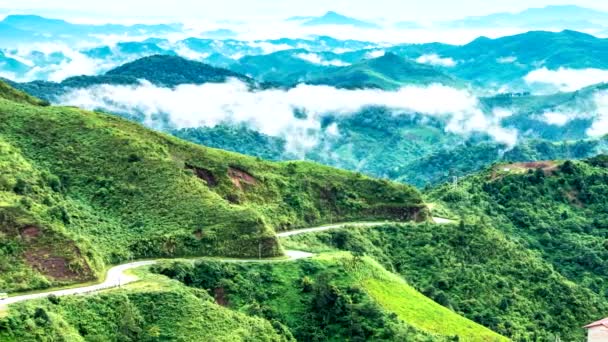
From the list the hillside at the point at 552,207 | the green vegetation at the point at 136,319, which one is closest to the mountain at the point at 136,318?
the green vegetation at the point at 136,319

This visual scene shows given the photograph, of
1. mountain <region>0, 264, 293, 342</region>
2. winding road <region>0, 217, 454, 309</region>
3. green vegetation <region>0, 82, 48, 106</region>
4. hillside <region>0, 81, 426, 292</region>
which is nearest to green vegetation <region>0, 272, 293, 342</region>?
mountain <region>0, 264, 293, 342</region>

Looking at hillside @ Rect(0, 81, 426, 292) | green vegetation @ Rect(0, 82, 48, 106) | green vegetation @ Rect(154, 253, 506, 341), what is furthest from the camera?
green vegetation @ Rect(0, 82, 48, 106)

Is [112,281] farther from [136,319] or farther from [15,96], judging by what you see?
[15,96]

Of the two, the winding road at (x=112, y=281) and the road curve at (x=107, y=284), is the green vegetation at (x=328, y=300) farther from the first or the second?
the road curve at (x=107, y=284)

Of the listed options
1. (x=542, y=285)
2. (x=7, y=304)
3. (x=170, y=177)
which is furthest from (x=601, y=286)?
(x=7, y=304)

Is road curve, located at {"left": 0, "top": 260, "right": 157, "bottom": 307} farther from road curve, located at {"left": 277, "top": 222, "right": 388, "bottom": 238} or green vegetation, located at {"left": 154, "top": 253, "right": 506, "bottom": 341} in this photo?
road curve, located at {"left": 277, "top": 222, "right": 388, "bottom": 238}

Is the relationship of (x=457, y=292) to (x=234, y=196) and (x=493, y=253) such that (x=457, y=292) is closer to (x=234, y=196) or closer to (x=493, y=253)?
(x=493, y=253)
